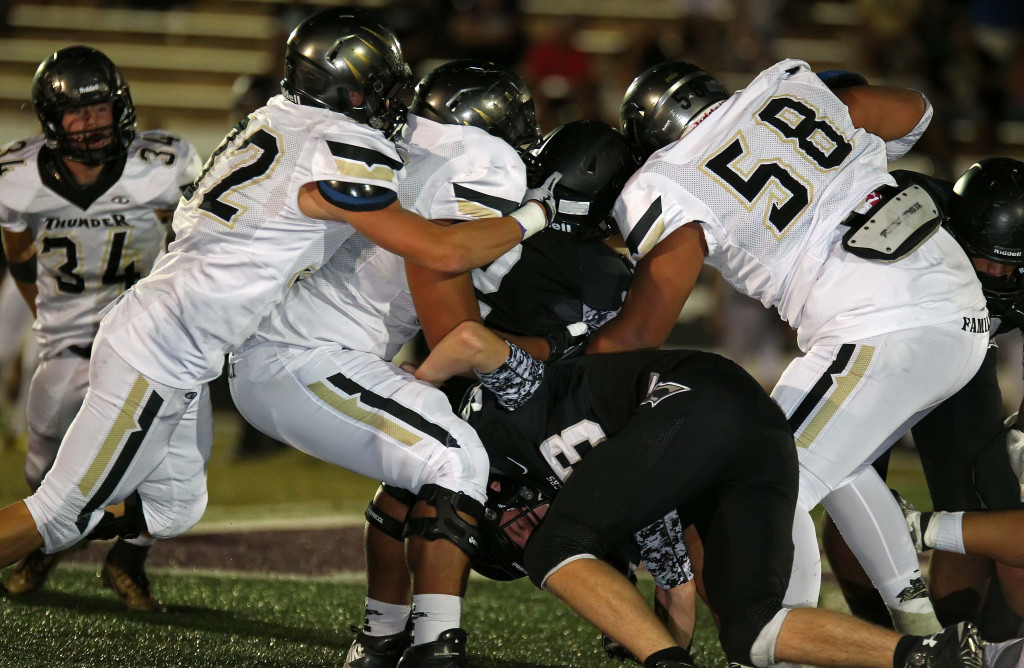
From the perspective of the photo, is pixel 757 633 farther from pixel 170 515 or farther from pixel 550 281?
pixel 170 515

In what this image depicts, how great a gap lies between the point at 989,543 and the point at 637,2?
29.3ft

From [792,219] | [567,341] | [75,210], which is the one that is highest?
[792,219]

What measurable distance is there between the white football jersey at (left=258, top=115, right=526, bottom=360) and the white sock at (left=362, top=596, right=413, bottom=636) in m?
0.73

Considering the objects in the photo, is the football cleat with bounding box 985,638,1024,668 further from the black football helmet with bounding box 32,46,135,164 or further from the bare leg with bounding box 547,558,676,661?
the black football helmet with bounding box 32,46,135,164

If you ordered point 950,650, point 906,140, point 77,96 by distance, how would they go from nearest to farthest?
1. point 950,650
2. point 906,140
3. point 77,96

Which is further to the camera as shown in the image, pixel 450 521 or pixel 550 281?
pixel 550 281

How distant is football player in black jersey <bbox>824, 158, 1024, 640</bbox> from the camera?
3.61m

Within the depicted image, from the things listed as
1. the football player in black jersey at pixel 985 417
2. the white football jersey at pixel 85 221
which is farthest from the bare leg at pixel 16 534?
the football player in black jersey at pixel 985 417

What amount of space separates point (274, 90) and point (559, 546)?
590 cm

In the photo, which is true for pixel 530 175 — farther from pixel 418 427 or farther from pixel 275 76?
pixel 275 76

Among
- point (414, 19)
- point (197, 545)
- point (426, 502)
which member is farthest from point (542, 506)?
point (414, 19)

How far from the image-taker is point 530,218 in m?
3.33

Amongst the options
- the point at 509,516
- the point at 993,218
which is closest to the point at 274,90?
the point at 509,516

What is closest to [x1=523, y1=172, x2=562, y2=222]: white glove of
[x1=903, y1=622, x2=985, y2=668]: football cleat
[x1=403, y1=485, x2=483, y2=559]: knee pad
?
[x1=403, y1=485, x2=483, y2=559]: knee pad
